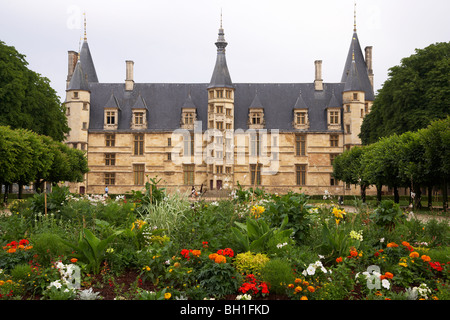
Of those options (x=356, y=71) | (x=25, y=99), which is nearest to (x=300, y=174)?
(x=356, y=71)

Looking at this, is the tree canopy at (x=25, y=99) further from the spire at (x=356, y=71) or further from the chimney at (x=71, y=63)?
the spire at (x=356, y=71)

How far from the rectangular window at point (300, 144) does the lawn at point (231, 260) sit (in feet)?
113

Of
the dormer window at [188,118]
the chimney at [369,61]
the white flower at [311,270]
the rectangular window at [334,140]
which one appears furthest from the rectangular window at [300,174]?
the white flower at [311,270]

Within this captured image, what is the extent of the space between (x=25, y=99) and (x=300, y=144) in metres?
23.5

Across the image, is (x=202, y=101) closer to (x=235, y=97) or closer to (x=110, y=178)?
(x=235, y=97)

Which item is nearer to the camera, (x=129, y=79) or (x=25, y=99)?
(x=25, y=99)

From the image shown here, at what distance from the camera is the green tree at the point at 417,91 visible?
29.5 m

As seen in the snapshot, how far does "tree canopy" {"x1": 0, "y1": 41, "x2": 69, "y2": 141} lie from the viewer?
30281 millimetres

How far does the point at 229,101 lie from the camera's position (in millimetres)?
42250

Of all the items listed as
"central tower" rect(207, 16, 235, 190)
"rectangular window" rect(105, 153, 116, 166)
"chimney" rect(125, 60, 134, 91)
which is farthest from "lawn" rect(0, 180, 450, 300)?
"chimney" rect(125, 60, 134, 91)

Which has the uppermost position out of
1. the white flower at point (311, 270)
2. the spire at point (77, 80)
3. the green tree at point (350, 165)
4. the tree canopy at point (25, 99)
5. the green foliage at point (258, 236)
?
the spire at point (77, 80)

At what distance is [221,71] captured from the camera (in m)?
42.4

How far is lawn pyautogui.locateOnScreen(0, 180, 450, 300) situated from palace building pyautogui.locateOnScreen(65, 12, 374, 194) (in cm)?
3332
